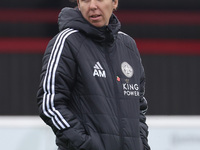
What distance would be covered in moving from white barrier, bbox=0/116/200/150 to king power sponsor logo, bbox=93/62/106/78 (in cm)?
238

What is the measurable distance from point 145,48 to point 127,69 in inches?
229

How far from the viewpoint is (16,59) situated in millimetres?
7996

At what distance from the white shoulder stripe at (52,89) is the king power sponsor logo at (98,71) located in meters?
0.15

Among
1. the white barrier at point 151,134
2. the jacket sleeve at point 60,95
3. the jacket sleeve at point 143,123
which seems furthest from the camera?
the white barrier at point 151,134

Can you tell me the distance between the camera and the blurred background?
26.1 feet

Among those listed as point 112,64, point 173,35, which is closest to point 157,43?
point 173,35

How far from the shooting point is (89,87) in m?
2.33

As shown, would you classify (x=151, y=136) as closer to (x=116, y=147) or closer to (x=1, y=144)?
(x=1, y=144)

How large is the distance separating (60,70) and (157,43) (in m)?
6.10

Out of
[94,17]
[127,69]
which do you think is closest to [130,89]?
[127,69]

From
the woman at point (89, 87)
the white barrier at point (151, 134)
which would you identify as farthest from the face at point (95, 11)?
the white barrier at point (151, 134)

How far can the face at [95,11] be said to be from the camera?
2.41 m

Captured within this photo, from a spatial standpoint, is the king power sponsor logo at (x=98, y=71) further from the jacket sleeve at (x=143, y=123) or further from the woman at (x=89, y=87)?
the jacket sleeve at (x=143, y=123)

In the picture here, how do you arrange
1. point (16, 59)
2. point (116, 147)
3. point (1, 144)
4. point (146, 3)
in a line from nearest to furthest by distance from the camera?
point (116, 147) < point (1, 144) < point (16, 59) < point (146, 3)
